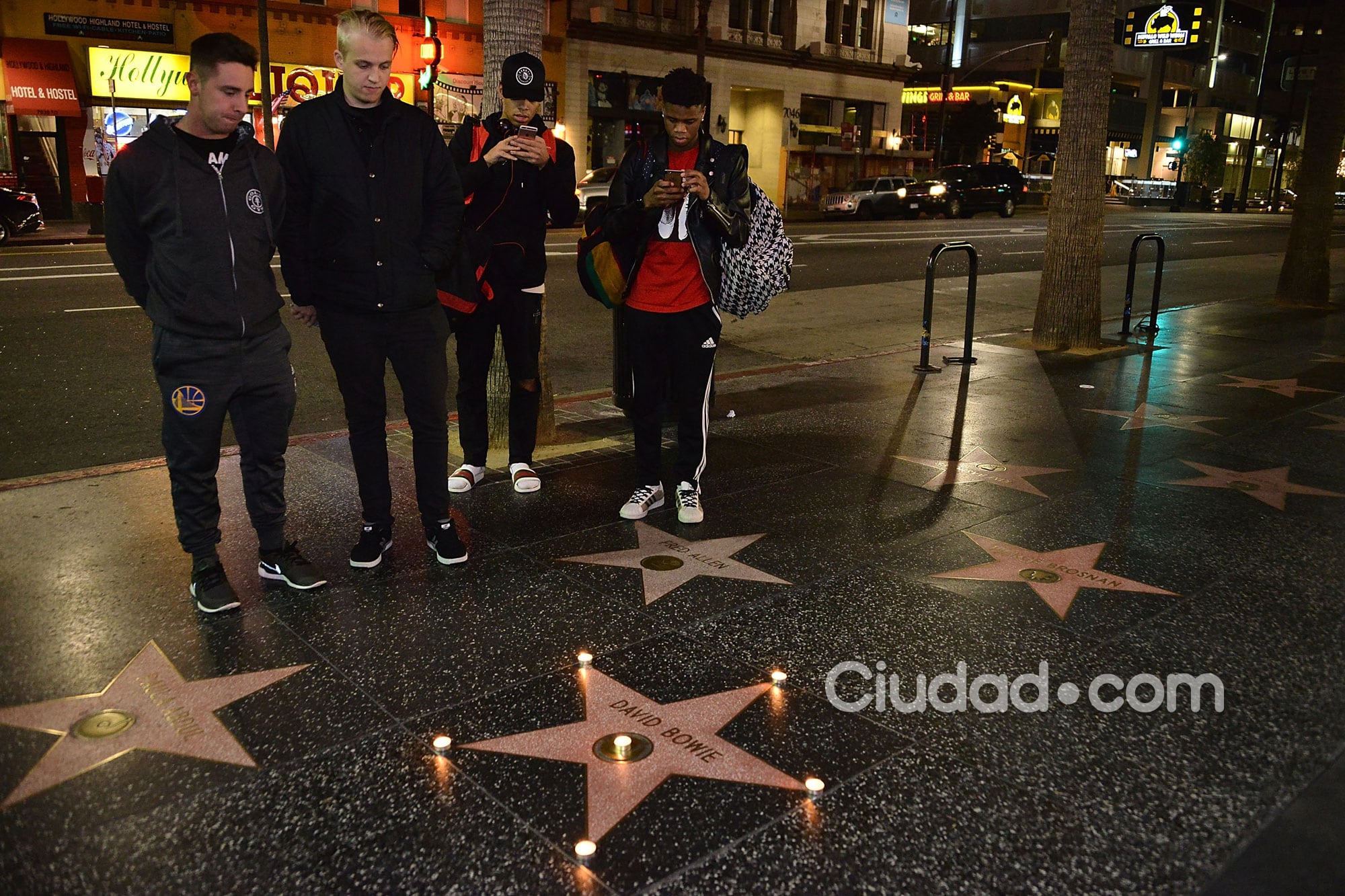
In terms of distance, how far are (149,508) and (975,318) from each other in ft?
35.0

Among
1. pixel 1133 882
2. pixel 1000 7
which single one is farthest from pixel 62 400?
pixel 1000 7

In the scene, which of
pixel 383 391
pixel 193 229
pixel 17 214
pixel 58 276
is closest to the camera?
pixel 193 229

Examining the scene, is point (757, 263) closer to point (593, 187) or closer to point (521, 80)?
point (521, 80)

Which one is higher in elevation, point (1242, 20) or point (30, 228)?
point (1242, 20)

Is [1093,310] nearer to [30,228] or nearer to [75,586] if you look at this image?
[75,586]

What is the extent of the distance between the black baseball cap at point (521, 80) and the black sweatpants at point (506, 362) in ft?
3.10

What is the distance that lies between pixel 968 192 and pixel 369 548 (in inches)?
1490

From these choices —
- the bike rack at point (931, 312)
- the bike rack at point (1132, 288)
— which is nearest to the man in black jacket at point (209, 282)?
the bike rack at point (931, 312)

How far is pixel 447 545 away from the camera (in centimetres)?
458

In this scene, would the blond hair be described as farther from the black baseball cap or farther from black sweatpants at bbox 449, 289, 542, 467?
black sweatpants at bbox 449, 289, 542, 467

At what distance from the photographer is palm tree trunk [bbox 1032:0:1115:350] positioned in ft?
30.8

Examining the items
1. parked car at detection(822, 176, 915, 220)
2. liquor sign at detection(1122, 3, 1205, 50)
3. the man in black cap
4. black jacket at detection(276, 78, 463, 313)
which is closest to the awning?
parked car at detection(822, 176, 915, 220)

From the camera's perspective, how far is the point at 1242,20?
258 feet

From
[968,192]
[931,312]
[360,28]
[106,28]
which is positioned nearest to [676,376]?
[360,28]
